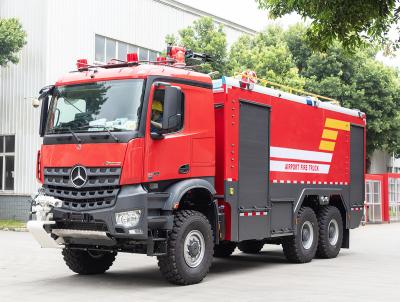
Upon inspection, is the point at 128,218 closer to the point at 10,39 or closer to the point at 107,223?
the point at 107,223

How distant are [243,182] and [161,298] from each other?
3.20 m

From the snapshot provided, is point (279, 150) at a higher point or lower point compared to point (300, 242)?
higher

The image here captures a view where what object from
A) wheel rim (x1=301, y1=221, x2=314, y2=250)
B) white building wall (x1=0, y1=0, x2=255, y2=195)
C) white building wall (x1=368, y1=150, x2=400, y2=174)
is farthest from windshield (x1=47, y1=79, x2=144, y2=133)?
white building wall (x1=368, y1=150, x2=400, y2=174)

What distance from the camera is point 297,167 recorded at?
13195 millimetres

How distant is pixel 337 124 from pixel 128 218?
6978 mm

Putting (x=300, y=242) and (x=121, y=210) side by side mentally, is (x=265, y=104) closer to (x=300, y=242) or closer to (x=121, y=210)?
(x=300, y=242)

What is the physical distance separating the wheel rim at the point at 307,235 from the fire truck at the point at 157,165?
0.86 m

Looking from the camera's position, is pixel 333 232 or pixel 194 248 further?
pixel 333 232

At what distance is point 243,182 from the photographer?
11.5 m

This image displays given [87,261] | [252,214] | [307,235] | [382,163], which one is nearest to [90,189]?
[87,261]

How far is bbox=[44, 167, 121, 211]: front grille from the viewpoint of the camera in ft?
31.3

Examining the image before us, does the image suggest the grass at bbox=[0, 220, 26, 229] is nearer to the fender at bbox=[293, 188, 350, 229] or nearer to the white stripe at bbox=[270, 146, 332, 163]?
the fender at bbox=[293, 188, 350, 229]

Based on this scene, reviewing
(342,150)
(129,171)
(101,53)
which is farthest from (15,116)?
(129,171)

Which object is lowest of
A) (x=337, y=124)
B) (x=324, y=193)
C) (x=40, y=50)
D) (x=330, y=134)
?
(x=324, y=193)
